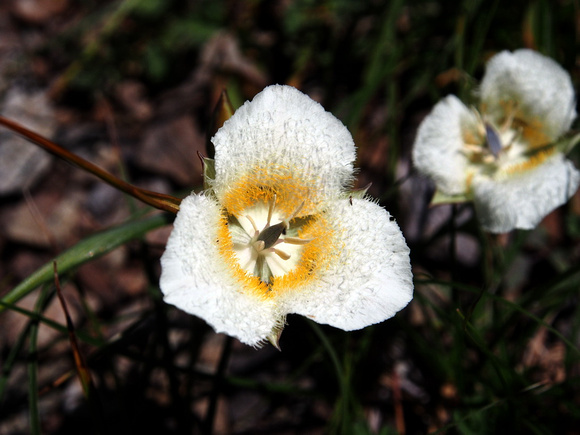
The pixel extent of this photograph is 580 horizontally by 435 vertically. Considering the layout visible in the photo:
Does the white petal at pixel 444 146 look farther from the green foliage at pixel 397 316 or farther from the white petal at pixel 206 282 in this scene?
the white petal at pixel 206 282

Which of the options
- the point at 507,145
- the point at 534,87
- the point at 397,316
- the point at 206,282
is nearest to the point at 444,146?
the point at 507,145

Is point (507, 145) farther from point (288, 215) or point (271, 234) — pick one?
point (271, 234)

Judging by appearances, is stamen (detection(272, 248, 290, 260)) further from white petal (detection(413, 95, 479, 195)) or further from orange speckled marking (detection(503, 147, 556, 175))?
orange speckled marking (detection(503, 147, 556, 175))

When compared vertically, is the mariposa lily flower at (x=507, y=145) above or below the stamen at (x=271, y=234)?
above

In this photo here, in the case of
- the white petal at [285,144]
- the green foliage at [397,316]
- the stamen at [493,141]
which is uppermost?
the white petal at [285,144]

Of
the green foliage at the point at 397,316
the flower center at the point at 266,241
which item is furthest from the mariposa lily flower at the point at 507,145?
the flower center at the point at 266,241

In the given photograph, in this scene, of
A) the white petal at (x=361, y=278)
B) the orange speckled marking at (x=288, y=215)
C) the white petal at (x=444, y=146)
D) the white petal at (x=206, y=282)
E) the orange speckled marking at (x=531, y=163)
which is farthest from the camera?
the orange speckled marking at (x=531, y=163)

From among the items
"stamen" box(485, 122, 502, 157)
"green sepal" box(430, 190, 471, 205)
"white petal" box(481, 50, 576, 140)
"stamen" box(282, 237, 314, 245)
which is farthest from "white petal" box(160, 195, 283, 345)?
"white petal" box(481, 50, 576, 140)
